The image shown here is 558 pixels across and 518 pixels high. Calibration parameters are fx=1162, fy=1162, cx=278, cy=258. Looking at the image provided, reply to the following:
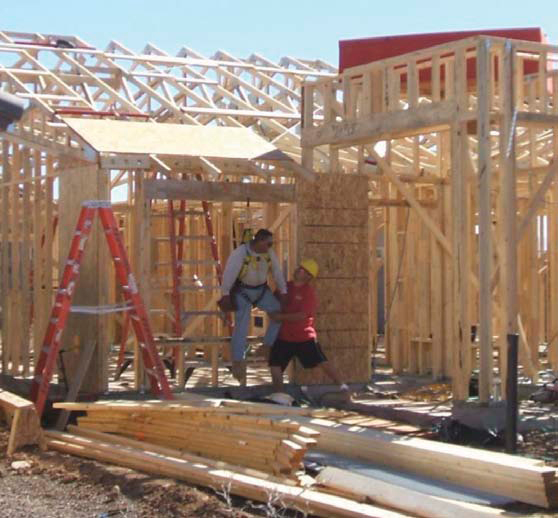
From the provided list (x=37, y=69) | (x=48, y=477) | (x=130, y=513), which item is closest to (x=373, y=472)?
(x=130, y=513)

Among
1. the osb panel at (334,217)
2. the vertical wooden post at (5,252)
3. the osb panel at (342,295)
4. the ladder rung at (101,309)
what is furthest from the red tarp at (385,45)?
the ladder rung at (101,309)

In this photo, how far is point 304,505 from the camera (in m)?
6.92

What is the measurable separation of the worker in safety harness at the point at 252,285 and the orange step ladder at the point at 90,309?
1193 mm

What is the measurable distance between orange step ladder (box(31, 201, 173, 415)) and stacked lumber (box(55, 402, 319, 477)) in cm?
72

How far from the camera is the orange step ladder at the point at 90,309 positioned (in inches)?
403

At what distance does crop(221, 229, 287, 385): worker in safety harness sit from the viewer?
11594 mm

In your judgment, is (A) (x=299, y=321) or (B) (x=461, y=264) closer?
(B) (x=461, y=264)

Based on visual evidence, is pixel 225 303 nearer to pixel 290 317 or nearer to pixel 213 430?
pixel 290 317

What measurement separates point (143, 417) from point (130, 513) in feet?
6.94

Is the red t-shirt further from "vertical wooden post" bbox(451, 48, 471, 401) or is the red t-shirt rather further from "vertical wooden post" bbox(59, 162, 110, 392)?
"vertical wooden post" bbox(59, 162, 110, 392)

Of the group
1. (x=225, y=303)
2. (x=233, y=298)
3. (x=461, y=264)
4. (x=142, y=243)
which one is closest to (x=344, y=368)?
(x=233, y=298)

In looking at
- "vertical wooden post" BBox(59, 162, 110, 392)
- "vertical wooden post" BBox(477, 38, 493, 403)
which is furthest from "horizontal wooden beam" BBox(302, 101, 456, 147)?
"vertical wooden post" BBox(59, 162, 110, 392)

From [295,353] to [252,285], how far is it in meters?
0.81

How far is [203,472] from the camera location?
25.6 ft
